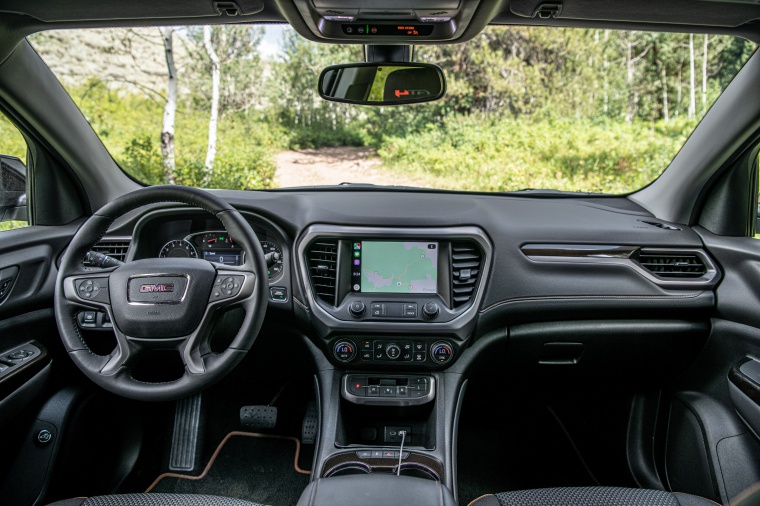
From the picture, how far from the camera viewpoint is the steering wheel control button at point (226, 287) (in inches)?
74.5

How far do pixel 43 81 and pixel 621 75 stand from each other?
9263mm

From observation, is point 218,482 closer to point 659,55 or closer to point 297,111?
point 297,111

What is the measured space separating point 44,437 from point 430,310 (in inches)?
70.5

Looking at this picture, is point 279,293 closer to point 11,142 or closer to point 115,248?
point 115,248

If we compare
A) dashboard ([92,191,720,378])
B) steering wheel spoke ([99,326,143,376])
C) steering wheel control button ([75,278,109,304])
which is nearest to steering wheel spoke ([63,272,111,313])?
steering wheel control button ([75,278,109,304])

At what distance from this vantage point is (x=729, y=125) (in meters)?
2.45

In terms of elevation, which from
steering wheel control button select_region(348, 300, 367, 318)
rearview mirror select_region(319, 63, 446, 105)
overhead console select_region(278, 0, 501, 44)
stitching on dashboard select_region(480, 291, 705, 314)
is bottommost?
steering wheel control button select_region(348, 300, 367, 318)

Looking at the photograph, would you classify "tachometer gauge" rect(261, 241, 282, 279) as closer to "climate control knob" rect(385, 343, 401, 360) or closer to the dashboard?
the dashboard

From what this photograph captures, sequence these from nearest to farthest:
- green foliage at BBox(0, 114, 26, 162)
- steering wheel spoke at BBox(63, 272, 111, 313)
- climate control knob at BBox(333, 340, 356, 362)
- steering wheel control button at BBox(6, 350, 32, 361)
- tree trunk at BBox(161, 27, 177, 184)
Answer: steering wheel spoke at BBox(63, 272, 111, 313) < steering wheel control button at BBox(6, 350, 32, 361) < climate control knob at BBox(333, 340, 356, 362) < green foliage at BBox(0, 114, 26, 162) < tree trunk at BBox(161, 27, 177, 184)

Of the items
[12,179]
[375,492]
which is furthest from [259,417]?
[12,179]

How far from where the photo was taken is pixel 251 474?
9.92 feet

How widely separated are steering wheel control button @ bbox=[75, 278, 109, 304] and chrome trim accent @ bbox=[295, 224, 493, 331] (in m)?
0.84

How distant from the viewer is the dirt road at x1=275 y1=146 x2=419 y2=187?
3264 millimetres

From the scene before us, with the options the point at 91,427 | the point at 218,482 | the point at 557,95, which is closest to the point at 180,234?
the point at 91,427
